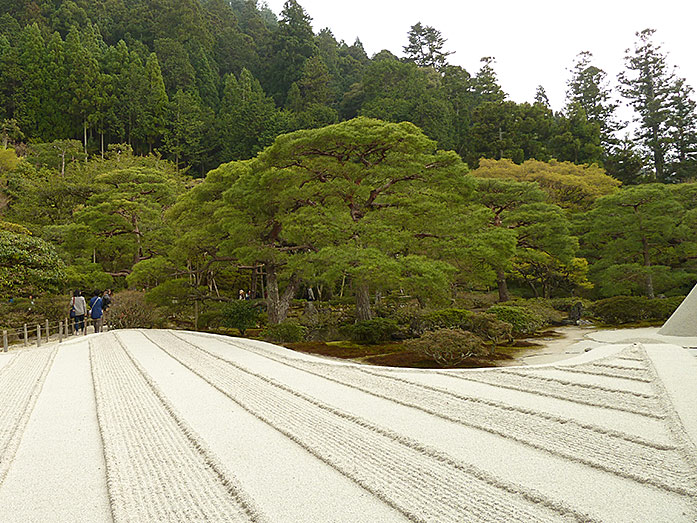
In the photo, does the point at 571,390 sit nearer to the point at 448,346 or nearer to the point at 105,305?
the point at 448,346

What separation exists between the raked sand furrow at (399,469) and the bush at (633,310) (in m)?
11.1

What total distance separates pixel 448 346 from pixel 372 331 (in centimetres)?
312

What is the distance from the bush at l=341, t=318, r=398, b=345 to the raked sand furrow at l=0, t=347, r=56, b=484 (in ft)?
16.8

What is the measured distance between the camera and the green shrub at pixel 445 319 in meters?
9.25

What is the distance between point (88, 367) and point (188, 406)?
239cm

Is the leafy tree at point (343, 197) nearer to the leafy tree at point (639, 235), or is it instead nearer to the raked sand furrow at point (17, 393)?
the raked sand furrow at point (17, 393)

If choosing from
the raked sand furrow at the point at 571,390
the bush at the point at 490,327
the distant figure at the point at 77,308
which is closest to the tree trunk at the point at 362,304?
the bush at the point at 490,327

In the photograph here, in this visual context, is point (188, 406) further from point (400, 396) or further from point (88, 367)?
point (88, 367)

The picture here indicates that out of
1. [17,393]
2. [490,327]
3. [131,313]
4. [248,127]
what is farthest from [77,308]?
[248,127]

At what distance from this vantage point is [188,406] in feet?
10.3

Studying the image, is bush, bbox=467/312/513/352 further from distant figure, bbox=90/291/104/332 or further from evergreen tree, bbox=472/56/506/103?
evergreen tree, bbox=472/56/506/103

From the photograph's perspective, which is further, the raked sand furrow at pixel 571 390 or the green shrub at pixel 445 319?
the green shrub at pixel 445 319

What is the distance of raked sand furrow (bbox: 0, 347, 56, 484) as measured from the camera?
2.43 meters

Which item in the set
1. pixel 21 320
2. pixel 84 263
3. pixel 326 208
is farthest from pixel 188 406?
pixel 84 263
